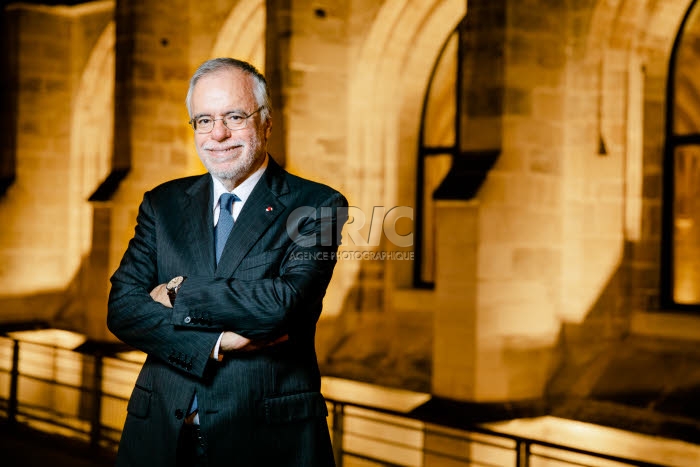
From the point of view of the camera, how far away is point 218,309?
7.14 ft

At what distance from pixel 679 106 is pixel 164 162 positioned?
5.95 metres

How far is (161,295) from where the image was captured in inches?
90.6

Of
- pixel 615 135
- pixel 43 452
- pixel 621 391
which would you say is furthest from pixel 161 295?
pixel 615 135

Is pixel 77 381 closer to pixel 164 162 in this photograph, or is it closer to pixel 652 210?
pixel 164 162

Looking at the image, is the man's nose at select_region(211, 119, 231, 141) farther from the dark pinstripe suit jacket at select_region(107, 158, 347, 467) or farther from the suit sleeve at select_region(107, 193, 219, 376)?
the suit sleeve at select_region(107, 193, 219, 376)

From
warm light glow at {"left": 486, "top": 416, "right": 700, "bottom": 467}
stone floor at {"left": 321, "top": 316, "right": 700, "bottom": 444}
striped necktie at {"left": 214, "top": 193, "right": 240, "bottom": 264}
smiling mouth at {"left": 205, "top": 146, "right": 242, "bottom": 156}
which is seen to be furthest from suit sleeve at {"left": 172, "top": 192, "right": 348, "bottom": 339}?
stone floor at {"left": 321, "top": 316, "right": 700, "bottom": 444}

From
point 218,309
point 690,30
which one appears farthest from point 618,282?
point 218,309

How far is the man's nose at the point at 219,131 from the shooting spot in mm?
2148

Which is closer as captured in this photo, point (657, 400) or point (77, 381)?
point (657, 400)

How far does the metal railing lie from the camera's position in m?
5.58

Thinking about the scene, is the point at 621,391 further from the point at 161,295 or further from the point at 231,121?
the point at 231,121

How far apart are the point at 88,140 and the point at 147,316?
42.3ft

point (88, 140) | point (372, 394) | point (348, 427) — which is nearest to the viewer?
point (348, 427)

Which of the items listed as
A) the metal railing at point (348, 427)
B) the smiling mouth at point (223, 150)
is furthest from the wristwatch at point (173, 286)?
the metal railing at point (348, 427)
